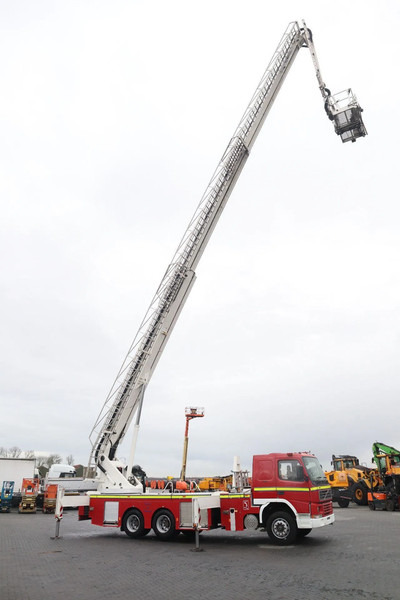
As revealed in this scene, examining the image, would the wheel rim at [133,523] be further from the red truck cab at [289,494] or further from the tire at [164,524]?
the red truck cab at [289,494]

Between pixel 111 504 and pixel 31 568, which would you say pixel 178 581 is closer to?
pixel 31 568

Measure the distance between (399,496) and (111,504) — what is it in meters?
14.9

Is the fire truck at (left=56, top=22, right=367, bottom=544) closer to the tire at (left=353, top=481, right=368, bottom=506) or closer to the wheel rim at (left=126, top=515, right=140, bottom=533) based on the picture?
the wheel rim at (left=126, top=515, right=140, bottom=533)

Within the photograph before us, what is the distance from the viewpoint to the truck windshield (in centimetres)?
1326

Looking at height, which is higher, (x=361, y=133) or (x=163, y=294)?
(x=361, y=133)

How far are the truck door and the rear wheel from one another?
11.5ft

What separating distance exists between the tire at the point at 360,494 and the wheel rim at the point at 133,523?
16235 mm

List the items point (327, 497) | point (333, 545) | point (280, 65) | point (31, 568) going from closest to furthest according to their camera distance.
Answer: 1. point (31, 568)
2. point (333, 545)
3. point (327, 497)
4. point (280, 65)

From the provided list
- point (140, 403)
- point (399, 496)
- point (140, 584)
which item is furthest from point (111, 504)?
point (399, 496)

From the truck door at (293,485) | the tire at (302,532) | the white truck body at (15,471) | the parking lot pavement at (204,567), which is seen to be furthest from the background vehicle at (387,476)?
the white truck body at (15,471)

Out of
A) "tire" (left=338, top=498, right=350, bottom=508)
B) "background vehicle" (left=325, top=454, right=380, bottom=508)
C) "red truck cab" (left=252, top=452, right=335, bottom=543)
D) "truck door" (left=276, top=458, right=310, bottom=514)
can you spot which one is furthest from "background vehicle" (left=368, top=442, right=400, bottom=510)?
"truck door" (left=276, top=458, right=310, bottom=514)

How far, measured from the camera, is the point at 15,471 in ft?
111

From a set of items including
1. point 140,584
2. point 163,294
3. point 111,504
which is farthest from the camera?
point 163,294

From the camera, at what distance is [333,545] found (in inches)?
503
